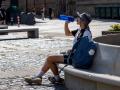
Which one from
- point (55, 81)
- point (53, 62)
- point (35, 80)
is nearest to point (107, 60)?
point (53, 62)

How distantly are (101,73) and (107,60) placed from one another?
0.86 ft

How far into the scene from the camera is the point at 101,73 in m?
8.35

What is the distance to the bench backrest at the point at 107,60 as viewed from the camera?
26.8ft

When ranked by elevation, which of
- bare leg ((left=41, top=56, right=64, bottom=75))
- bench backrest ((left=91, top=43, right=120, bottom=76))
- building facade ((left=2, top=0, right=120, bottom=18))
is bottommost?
building facade ((left=2, top=0, right=120, bottom=18))

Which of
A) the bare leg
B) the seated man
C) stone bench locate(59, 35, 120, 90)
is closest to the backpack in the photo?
stone bench locate(59, 35, 120, 90)

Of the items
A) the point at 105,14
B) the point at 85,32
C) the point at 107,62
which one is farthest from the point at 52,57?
the point at 105,14

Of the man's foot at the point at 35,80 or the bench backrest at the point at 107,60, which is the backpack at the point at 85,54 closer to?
the bench backrest at the point at 107,60

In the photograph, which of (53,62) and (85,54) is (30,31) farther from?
(85,54)

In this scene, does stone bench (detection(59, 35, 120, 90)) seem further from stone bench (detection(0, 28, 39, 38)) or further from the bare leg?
stone bench (detection(0, 28, 39, 38))

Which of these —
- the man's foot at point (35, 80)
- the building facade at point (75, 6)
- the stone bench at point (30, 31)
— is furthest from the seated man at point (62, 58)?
the building facade at point (75, 6)

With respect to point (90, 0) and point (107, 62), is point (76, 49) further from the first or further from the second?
point (90, 0)

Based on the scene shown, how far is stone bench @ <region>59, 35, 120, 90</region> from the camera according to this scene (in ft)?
25.7

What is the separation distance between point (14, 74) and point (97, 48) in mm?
3282

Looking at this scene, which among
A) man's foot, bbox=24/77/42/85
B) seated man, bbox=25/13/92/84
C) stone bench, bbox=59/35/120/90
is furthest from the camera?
man's foot, bbox=24/77/42/85
